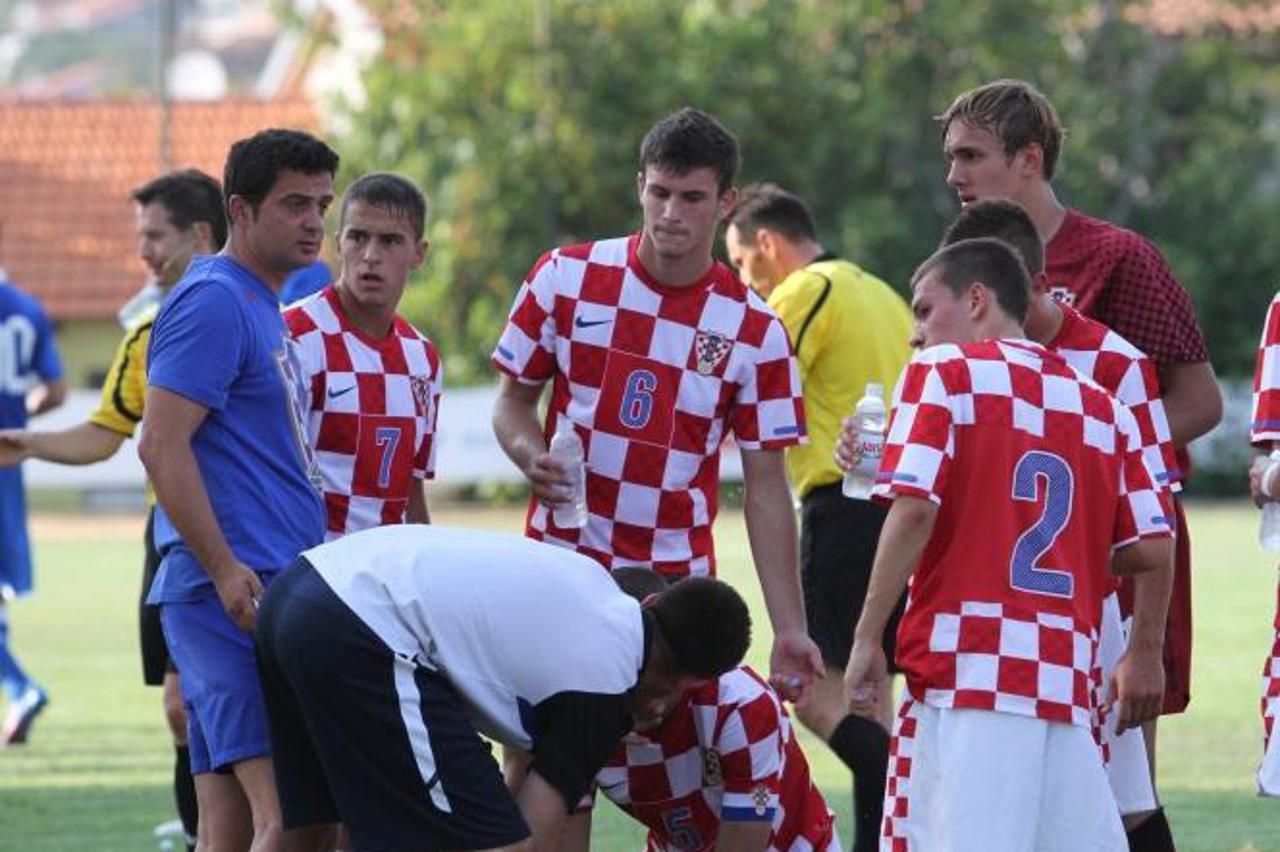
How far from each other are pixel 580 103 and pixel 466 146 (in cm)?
176

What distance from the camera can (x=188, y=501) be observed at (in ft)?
19.9

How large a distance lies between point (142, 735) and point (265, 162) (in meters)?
6.55

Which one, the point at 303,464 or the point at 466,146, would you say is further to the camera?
the point at 466,146

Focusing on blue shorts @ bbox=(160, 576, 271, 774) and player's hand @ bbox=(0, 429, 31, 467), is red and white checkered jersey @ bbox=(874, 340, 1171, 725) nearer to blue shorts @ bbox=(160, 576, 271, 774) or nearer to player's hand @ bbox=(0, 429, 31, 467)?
blue shorts @ bbox=(160, 576, 271, 774)

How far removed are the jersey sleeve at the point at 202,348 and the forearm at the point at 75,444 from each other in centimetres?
127

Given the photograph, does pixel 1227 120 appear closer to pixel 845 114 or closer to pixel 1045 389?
pixel 845 114

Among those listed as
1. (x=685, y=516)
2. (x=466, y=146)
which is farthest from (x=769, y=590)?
(x=466, y=146)

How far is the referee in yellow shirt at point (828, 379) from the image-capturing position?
9.08 meters

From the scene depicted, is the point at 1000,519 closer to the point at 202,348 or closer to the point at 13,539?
the point at 202,348

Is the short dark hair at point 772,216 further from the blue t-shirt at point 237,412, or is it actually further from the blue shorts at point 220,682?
the blue shorts at point 220,682

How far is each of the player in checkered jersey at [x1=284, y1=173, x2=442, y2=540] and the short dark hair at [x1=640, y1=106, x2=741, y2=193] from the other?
80 centimetres

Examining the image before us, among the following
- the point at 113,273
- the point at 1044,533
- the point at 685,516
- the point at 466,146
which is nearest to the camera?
the point at 1044,533

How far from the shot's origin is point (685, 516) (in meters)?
7.03

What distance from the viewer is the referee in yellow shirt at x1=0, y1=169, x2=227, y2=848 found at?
7605mm
